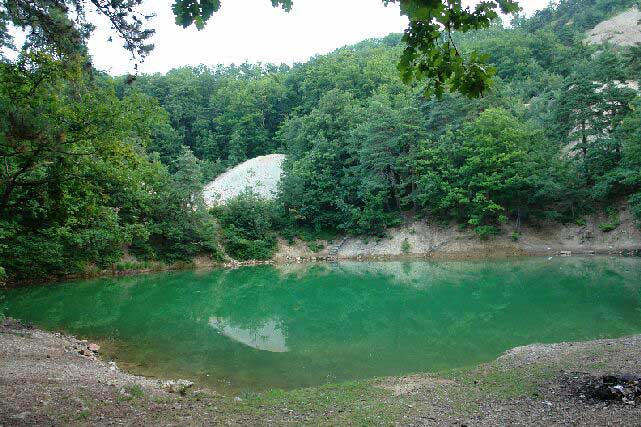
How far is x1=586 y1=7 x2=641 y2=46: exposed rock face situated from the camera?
5684cm

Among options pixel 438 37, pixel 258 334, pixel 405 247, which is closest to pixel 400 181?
pixel 405 247

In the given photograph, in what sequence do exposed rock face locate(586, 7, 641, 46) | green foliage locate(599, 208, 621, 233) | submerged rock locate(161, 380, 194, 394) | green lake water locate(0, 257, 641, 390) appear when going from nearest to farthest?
submerged rock locate(161, 380, 194, 394) < green lake water locate(0, 257, 641, 390) < green foliage locate(599, 208, 621, 233) < exposed rock face locate(586, 7, 641, 46)

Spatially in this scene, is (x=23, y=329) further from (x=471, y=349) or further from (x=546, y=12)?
(x=546, y=12)

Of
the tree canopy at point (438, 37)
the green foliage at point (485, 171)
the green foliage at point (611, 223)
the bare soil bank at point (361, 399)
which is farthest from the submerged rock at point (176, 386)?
the green foliage at point (611, 223)

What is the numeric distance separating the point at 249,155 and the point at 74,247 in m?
33.4

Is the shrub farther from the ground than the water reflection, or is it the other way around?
the shrub

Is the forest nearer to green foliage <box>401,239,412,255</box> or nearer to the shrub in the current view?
the shrub

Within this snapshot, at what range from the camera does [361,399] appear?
258 inches

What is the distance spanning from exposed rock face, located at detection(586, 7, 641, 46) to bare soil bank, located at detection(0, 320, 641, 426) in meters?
61.6

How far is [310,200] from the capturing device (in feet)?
111

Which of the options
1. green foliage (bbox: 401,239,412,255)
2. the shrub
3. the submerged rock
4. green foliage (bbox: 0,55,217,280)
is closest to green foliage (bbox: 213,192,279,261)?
green foliage (bbox: 401,239,412,255)

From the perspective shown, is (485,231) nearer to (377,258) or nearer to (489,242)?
(489,242)

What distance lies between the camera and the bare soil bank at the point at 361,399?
5.34 m

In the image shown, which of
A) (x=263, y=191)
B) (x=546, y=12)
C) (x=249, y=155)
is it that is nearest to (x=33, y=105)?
(x=263, y=191)
